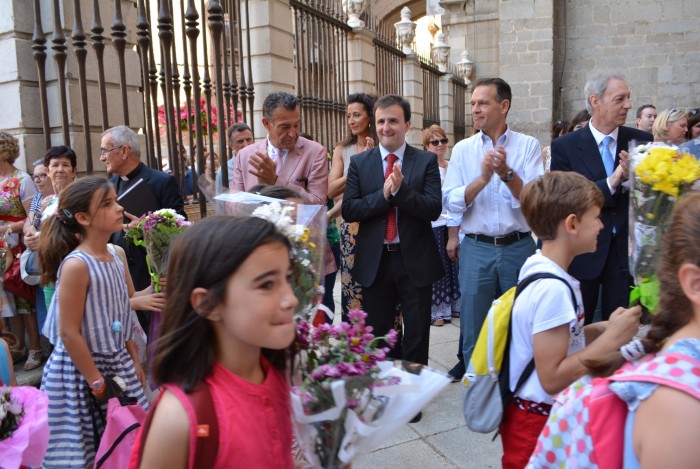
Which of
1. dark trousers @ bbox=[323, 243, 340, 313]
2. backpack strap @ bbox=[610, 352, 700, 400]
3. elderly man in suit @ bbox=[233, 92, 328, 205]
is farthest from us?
dark trousers @ bbox=[323, 243, 340, 313]

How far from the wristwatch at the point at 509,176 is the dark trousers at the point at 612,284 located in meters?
0.77

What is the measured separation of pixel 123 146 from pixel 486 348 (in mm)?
2835

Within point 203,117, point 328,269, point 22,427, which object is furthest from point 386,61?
point 22,427

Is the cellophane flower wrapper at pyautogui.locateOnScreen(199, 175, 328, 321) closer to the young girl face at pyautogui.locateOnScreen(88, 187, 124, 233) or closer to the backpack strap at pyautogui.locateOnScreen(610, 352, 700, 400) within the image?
the backpack strap at pyautogui.locateOnScreen(610, 352, 700, 400)

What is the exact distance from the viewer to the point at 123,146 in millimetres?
3936

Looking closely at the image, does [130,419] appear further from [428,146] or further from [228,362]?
[428,146]

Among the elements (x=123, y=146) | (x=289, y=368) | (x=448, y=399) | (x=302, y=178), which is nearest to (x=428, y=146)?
(x=302, y=178)

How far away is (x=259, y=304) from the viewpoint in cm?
144

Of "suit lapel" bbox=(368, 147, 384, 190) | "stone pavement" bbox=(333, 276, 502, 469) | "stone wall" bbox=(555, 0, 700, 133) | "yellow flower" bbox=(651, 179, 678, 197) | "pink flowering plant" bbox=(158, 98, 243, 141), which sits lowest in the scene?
"stone pavement" bbox=(333, 276, 502, 469)

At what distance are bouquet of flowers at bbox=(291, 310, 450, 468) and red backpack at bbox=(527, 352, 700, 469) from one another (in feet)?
1.01

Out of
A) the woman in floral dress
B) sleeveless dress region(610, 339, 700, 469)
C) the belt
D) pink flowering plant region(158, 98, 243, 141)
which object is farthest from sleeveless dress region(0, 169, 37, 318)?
sleeveless dress region(610, 339, 700, 469)

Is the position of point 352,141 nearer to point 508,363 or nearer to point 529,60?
point 508,363

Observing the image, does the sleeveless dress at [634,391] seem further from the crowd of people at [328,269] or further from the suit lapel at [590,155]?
the suit lapel at [590,155]

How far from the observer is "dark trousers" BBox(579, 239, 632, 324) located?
3713 millimetres
